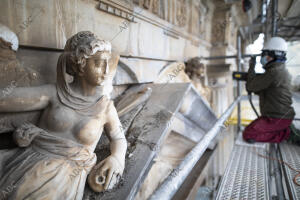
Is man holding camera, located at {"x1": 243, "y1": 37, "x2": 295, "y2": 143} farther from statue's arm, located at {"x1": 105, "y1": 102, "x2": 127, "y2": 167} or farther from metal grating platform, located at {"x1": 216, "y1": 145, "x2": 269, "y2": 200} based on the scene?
statue's arm, located at {"x1": 105, "y1": 102, "x2": 127, "y2": 167}

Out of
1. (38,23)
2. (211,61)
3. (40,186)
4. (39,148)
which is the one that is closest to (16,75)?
(38,23)

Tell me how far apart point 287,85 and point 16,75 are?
11.1 feet

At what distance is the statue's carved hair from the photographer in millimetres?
1229

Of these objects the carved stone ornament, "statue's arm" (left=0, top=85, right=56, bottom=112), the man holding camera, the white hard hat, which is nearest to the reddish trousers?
the man holding camera

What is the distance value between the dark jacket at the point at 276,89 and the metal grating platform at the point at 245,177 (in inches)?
25.5

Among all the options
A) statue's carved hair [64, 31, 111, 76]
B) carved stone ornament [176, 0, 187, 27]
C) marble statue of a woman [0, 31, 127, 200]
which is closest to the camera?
marble statue of a woman [0, 31, 127, 200]

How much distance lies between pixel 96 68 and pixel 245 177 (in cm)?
204

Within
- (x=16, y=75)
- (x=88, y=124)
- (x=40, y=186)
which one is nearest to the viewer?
(x=40, y=186)

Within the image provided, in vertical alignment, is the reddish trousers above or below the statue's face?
below

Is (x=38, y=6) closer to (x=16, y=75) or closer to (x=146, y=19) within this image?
(x=16, y=75)

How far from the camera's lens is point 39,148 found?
1.22m

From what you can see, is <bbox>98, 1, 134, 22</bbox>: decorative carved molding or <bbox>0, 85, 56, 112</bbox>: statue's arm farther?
<bbox>98, 1, 134, 22</bbox>: decorative carved molding

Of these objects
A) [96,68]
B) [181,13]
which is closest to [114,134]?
[96,68]

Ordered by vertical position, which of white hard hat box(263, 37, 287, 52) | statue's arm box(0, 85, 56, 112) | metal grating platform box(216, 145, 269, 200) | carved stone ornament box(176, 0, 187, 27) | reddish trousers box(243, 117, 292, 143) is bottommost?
metal grating platform box(216, 145, 269, 200)
